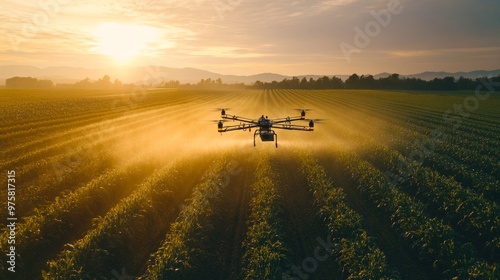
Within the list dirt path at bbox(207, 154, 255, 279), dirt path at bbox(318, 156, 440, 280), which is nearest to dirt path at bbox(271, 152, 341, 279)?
dirt path at bbox(207, 154, 255, 279)

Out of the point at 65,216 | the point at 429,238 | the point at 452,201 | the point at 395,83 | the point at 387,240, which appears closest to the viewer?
the point at 429,238

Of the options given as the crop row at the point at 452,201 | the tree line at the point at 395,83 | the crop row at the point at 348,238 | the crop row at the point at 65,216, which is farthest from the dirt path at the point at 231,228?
the tree line at the point at 395,83

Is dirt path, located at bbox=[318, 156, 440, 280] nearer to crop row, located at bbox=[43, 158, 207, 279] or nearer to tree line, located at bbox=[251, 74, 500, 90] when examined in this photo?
crop row, located at bbox=[43, 158, 207, 279]

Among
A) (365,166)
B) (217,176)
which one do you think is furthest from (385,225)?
(217,176)

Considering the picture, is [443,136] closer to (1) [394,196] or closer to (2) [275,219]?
(1) [394,196]

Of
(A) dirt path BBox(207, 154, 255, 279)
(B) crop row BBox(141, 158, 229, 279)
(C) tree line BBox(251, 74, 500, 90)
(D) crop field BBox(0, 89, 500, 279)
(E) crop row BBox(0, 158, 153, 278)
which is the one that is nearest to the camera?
(B) crop row BBox(141, 158, 229, 279)

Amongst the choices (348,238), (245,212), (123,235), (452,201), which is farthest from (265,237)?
(452,201)

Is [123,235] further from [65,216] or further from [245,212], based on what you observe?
[245,212]
